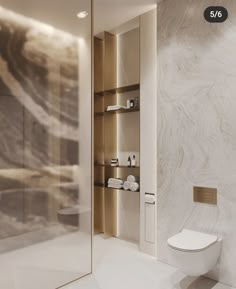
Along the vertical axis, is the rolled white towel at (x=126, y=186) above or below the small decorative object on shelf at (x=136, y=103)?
below

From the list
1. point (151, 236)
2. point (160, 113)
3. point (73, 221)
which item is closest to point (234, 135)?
point (160, 113)

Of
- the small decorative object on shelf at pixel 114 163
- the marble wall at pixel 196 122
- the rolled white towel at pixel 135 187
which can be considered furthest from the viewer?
the small decorative object on shelf at pixel 114 163

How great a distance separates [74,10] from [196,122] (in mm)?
1595

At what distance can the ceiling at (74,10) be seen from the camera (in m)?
2.49

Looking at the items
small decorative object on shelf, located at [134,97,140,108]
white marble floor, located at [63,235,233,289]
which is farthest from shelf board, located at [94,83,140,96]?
white marble floor, located at [63,235,233,289]

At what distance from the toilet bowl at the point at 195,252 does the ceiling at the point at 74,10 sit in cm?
216

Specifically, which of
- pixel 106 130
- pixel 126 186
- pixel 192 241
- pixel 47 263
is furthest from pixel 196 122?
pixel 47 263

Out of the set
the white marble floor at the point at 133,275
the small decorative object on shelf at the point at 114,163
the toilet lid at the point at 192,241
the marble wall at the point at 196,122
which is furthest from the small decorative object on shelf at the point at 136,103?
the white marble floor at the point at 133,275

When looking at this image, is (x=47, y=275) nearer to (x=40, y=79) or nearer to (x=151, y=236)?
(x=151, y=236)

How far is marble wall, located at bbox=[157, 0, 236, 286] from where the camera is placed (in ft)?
8.52

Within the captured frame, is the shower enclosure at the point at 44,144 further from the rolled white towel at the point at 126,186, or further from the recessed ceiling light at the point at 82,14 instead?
the rolled white towel at the point at 126,186

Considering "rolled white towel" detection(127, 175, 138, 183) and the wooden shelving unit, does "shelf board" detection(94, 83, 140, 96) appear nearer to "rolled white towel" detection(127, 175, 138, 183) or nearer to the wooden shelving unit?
the wooden shelving unit

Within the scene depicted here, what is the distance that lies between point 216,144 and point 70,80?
1529mm

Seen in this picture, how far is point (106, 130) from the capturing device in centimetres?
386
